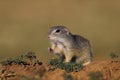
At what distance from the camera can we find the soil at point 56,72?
564 inches

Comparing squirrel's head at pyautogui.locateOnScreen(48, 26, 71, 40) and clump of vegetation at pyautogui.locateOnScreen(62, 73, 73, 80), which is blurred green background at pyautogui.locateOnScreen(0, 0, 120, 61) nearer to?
squirrel's head at pyautogui.locateOnScreen(48, 26, 71, 40)

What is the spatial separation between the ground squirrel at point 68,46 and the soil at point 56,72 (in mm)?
629

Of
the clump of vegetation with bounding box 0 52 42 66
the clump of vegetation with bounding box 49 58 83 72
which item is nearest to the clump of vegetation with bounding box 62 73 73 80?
the clump of vegetation with bounding box 49 58 83 72

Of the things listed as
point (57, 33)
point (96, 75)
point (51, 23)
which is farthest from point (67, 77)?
point (51, 23)

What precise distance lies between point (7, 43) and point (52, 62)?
46.9 feet

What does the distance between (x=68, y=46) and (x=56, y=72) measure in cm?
110

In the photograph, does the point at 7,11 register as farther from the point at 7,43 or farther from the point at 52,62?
the point at 52,62

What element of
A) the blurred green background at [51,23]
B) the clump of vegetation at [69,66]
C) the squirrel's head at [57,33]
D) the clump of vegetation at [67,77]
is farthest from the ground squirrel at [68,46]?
the blurred green background at [51,23]

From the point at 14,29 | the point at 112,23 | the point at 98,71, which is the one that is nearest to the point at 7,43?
the point at 14,29

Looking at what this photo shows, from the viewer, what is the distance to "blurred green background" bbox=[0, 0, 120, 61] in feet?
93.9

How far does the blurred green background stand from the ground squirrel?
28.8ft

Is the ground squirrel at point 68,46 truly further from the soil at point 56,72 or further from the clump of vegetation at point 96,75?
the clump of vegetation at point 96,75

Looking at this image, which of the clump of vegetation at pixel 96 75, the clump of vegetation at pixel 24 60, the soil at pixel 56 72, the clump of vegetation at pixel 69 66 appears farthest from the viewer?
the clump of vegetation at pixel 24 60

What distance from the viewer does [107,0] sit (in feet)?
136
